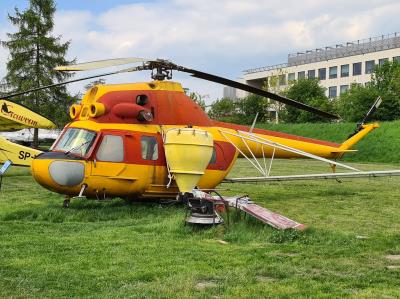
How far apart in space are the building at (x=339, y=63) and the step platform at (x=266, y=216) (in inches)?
2741

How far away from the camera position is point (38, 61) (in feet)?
149

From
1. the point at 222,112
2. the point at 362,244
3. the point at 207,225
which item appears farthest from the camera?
the point at 222,112

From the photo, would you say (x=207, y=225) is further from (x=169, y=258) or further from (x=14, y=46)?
(x=14, y=46)

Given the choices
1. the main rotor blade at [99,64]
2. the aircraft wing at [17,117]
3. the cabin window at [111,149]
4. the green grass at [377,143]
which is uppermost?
the main rotor blade at [99,64]

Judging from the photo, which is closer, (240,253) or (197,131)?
(240,253)

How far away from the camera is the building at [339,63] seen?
80438 millimetres

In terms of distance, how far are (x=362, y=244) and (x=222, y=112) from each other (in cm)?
6851

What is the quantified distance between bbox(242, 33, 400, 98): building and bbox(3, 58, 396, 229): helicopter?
2626 inches

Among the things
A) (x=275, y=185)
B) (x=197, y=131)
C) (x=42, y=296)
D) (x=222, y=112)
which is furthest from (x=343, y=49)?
(x=42, y=296)

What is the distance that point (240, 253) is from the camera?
7.58 meters

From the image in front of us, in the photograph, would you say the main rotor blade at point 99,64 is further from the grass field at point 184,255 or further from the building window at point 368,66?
the building window at point 368,66

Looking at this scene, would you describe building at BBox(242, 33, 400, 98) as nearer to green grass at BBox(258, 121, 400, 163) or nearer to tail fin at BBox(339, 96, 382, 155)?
green grass at BBox(258, 121, 400, 163)

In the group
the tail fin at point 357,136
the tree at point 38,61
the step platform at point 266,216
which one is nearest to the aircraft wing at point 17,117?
the tail fin at point 357,136

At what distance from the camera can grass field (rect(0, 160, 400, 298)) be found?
5848mm
